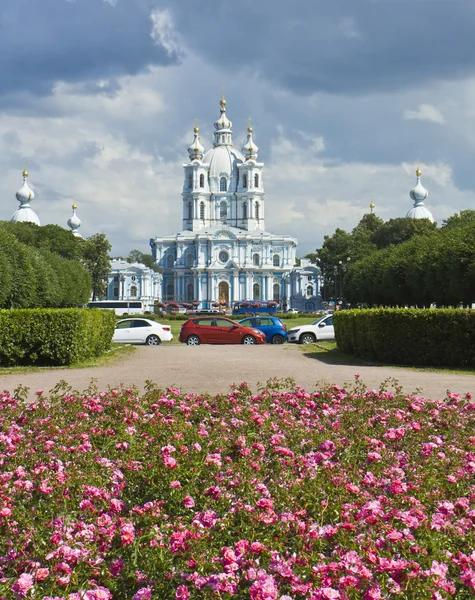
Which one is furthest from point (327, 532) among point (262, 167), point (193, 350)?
point (262, 167)

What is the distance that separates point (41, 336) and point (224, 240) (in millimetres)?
97551

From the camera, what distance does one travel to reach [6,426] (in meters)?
8.19

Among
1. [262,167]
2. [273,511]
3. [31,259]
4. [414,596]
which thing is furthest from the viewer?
[262,167]

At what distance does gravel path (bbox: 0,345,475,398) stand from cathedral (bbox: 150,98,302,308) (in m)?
93.7

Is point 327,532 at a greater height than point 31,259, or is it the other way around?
point 31,259

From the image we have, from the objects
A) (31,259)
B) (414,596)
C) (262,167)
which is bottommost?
(414,596)

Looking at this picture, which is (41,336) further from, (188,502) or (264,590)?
(264,590)

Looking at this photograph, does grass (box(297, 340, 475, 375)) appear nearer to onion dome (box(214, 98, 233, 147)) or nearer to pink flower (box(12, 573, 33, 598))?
pink flower (box(12, 573, 33, 598))

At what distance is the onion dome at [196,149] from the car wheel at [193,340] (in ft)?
318

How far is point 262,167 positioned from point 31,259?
82.8 meters

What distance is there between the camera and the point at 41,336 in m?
19.8

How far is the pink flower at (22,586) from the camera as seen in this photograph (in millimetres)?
3932

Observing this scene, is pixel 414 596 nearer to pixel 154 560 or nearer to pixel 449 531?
pixel 449 531

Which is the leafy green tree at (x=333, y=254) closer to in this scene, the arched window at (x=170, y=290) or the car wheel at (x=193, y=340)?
the arched window at (x=170, y=290)
